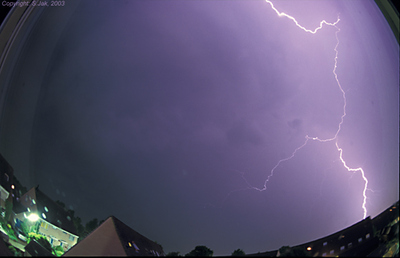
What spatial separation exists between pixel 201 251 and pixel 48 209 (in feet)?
4.95

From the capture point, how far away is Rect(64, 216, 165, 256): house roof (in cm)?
215

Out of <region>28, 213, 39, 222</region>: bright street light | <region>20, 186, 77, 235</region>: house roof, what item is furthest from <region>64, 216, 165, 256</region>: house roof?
<region>28, 213, 39, 222</region>: bright street light

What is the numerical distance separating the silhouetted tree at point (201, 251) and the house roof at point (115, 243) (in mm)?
254

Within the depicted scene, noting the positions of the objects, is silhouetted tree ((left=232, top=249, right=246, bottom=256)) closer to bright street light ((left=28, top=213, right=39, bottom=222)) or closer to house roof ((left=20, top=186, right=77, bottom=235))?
house roof ((left=20, top=186, right=77, bottom=235))

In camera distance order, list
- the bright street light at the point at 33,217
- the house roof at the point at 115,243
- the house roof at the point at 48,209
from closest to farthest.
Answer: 1. the house roof at the point at 115,243
2. the house roof at the point at 48,209
3. the bright street light at the point at 33,217

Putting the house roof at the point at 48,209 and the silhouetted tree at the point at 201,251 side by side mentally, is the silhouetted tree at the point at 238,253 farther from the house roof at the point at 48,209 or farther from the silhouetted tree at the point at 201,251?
the house roof at the point at 48,209

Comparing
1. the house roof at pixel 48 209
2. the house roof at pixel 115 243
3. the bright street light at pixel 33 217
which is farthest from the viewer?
the bright street light at pixel 33 217

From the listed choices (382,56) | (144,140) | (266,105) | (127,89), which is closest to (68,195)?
(144,140)

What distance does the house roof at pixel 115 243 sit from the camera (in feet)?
7.05

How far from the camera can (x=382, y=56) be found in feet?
9.47

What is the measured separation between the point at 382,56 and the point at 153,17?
8.16 feet

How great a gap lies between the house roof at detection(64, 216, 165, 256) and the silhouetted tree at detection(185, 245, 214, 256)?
25cm

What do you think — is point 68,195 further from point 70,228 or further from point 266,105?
point 266,105

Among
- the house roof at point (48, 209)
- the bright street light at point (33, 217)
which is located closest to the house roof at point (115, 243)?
the house roof at point (48, 209)
